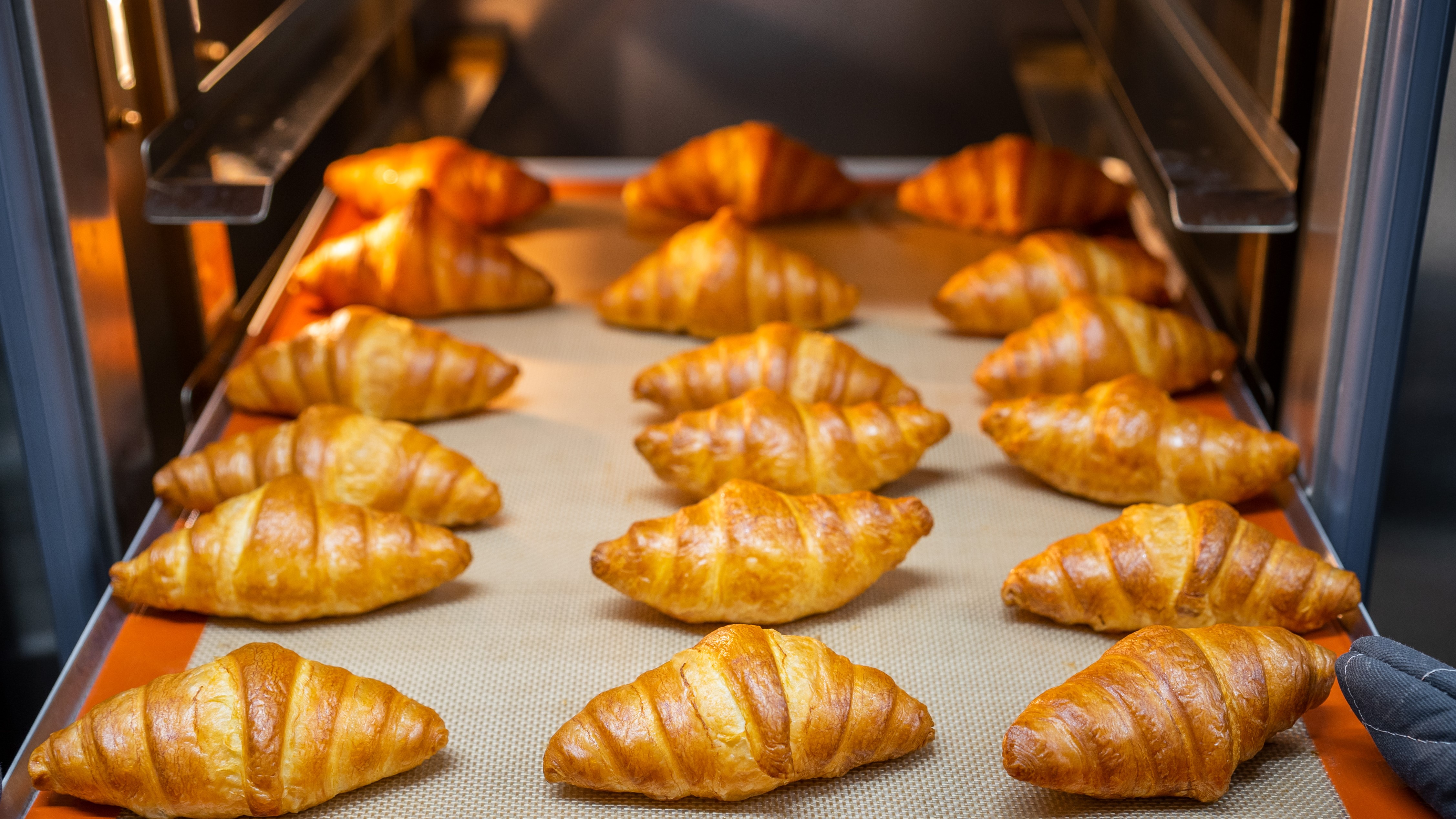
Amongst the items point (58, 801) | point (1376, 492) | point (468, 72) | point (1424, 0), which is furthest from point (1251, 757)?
point (468, 72)

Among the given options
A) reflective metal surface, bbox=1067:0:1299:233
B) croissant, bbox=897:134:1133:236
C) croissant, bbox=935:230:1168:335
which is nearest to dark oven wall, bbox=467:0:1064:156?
reflective metal surface, bbox=1067:0:1299:233

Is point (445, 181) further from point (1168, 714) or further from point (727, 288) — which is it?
point (1168, 714)

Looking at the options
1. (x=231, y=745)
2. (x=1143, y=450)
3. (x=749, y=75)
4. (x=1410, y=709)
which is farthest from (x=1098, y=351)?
(x=749, y=75)

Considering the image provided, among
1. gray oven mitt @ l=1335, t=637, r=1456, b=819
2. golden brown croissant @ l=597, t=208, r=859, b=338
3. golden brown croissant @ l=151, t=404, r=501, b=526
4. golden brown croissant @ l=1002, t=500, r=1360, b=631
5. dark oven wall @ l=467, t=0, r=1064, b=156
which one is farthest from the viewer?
dark oven wall @ l=467, t=0, r=1064, b=156

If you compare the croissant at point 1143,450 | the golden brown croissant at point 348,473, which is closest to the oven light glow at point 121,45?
the golden brown croissant at point 348,473

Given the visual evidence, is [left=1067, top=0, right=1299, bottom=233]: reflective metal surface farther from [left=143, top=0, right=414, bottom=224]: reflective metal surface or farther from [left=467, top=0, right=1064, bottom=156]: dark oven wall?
[left=143, top=0, right=414, bottom=224]: reflective metal surface
